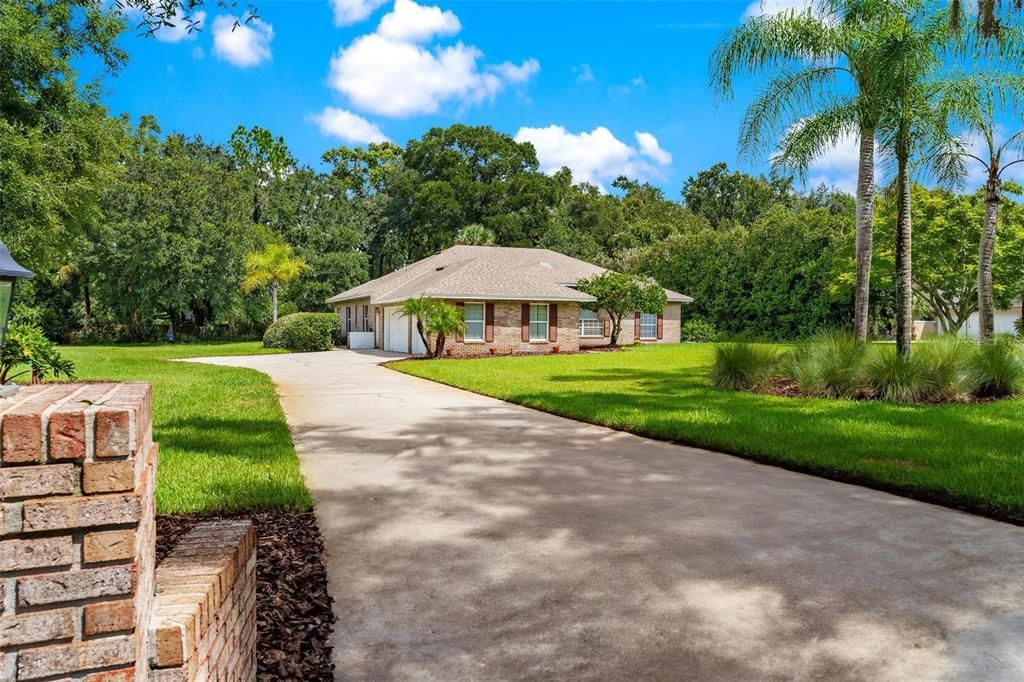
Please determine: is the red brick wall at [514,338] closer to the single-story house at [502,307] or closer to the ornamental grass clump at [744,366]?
the single-story house at [502,307]

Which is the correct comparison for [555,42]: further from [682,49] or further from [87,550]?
[87,550]

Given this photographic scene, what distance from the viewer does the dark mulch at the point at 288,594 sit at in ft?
10.3

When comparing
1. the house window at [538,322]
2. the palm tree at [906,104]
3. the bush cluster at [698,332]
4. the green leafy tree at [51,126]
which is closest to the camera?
the palm tree at [906,104]

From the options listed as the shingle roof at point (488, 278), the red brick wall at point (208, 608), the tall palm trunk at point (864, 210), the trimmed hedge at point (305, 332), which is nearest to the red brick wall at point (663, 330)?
the shingle roof at point (488, 278)

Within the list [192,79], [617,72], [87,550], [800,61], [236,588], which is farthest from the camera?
[192,79]

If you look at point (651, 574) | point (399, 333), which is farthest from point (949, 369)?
point (399, 333)

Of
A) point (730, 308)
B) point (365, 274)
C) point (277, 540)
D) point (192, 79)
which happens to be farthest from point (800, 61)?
point (365, 274)

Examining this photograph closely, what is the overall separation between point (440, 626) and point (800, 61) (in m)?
14.5

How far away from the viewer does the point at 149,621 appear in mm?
2023

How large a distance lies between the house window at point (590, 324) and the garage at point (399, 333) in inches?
265

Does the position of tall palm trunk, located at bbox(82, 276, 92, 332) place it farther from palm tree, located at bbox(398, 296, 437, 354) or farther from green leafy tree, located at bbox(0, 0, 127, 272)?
palm tree, located at bbox(398, 296, 437, 354)

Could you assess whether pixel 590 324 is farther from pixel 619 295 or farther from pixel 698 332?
pixel 698 332

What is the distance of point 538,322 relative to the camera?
27.5 m

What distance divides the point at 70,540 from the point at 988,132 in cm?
1967
